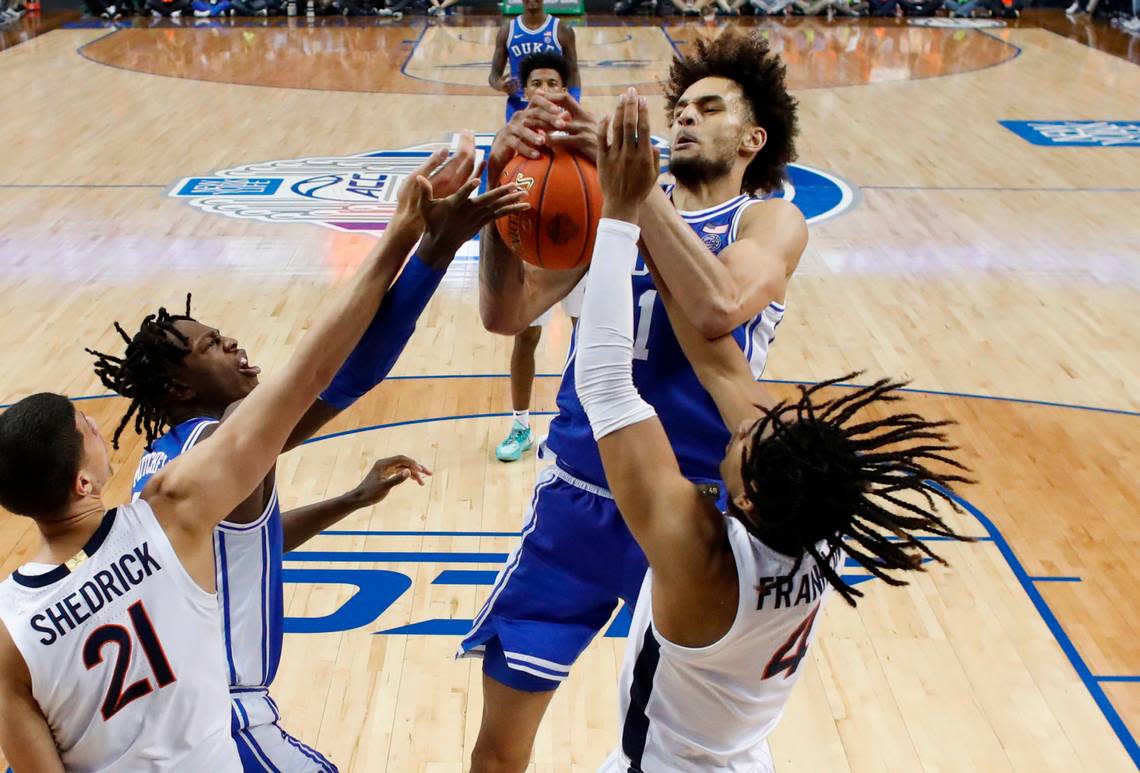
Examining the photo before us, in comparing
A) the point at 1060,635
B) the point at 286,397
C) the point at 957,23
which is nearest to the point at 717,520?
the point at 286,397

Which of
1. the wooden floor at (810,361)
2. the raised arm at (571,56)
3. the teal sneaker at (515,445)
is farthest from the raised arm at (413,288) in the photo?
the raised arm at (571,56)

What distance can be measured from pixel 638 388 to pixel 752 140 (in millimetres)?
773

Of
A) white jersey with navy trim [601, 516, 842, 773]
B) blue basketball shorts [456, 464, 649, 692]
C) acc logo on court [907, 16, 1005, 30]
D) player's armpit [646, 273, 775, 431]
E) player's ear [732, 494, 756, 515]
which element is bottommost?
acc logo on court [907, 16, 1005, 30]

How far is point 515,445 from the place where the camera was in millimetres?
5742

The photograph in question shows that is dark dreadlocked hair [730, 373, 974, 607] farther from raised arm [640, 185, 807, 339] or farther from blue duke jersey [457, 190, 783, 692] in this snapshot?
blue duke jersey [457, 190, 783, 692]

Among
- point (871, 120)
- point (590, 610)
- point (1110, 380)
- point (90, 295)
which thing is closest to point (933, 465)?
point (1110, 380)

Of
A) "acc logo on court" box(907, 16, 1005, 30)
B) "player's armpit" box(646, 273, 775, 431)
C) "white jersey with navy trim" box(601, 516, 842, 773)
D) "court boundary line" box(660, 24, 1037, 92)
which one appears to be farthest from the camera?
"acc logo on court" box(907, 16, 1005, 30)

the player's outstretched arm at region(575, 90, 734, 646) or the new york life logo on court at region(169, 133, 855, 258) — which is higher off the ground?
the player's outstretched arm at region(575, 90, 734, 646)

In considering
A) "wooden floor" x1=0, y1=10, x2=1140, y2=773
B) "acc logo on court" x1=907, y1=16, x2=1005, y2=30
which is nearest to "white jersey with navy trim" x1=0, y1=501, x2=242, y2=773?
"wooden floor" x1=0, y1=10, x2=1140, y2=773

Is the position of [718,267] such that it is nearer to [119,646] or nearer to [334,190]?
[119,646]

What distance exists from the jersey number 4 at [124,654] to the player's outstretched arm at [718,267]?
4.18 ft

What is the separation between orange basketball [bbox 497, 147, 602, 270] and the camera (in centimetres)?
276

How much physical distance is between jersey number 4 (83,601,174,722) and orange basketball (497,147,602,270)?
124cm

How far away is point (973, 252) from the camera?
8.72 meters
